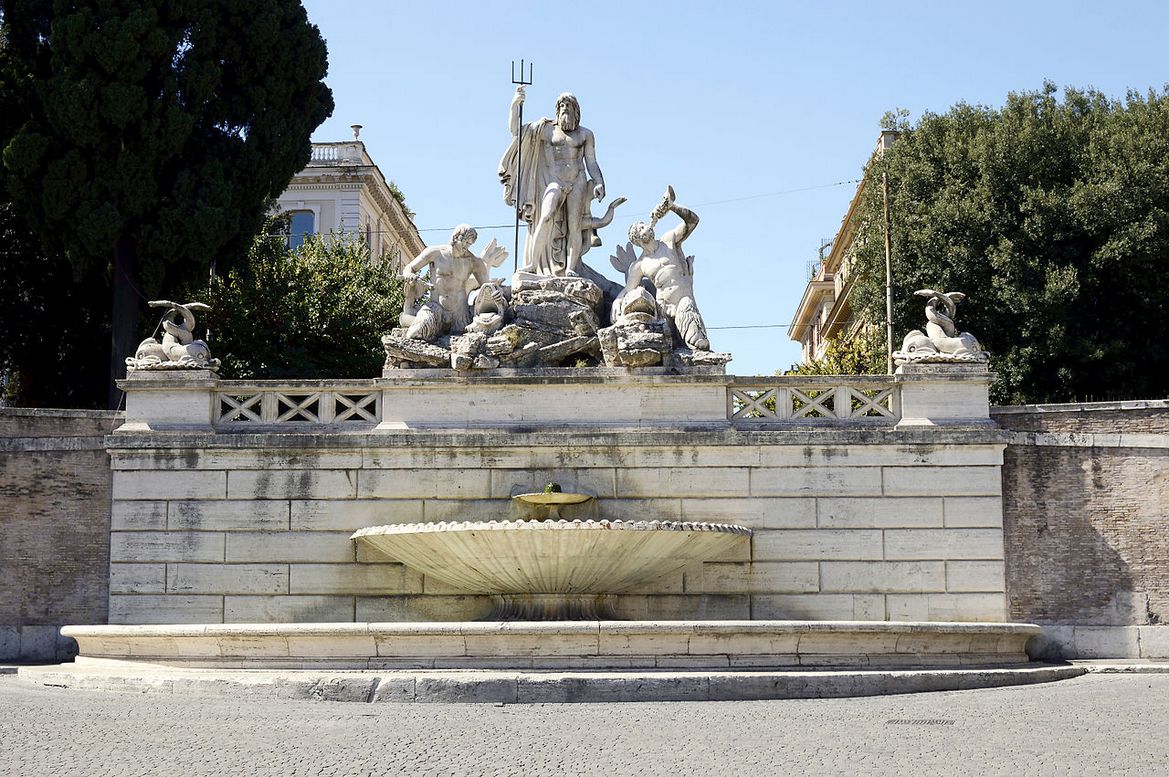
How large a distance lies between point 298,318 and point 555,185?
39.6ft

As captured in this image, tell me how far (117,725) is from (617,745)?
175 inches

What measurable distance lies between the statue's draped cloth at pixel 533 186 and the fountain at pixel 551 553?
4064 millimetres

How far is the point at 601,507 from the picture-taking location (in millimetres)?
20359

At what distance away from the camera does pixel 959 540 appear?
66.4ft

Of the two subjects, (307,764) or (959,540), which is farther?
(959,540)

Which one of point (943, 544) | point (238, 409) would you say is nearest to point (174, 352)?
point (238, 409)

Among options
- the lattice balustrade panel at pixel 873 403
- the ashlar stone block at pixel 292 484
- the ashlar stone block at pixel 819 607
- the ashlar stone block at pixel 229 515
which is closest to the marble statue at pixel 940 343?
the lattice balustrade panel at pixel 873 403

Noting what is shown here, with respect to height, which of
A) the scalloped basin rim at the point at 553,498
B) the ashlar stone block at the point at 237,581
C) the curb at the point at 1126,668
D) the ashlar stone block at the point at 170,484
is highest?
the ashlar stone block at the point at 170,484

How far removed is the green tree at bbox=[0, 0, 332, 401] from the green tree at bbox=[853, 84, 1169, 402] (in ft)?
46.1

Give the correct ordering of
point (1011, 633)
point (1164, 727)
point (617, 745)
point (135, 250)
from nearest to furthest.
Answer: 1. point (617, 745)
2. point (1164, 727)
3. point (1011, 633)
4. point (135, 250)

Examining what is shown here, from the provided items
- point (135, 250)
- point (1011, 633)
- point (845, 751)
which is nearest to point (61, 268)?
point (135, 250)

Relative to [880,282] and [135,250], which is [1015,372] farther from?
[135,250]

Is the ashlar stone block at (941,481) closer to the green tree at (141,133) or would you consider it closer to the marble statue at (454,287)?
the marble statue at (454,287)

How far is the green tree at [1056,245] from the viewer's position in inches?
1221
